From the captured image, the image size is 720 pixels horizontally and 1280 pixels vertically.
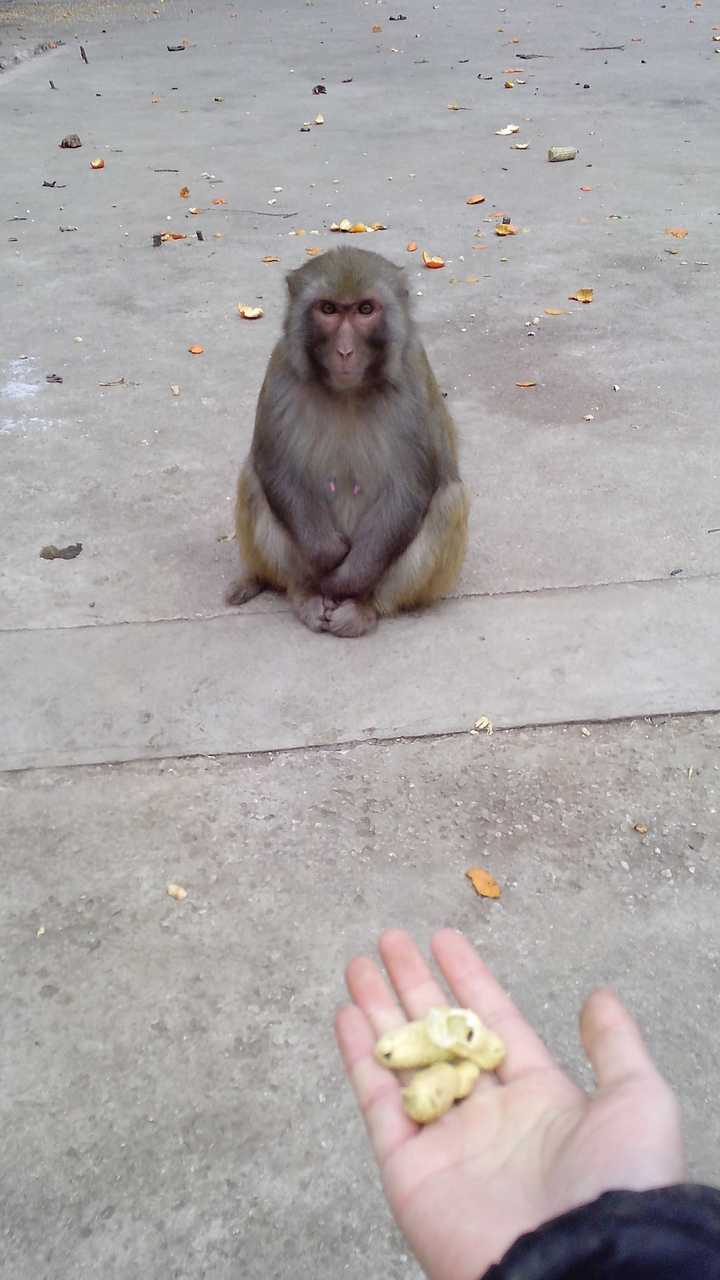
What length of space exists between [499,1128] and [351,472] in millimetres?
2136

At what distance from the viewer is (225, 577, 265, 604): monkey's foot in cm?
352

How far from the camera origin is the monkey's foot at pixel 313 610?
11.1ft

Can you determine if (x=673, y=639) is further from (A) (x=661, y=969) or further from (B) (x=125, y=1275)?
(B) (x=125, y=1275)

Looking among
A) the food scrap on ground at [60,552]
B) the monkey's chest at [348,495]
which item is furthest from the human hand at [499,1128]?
the food scrap on ground at [60,552]

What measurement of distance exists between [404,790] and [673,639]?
0.96m

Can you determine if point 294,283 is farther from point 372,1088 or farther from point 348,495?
point 372,1088

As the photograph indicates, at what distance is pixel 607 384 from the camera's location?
4.80 metres

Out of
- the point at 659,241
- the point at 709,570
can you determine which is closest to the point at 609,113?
the point at 659,241

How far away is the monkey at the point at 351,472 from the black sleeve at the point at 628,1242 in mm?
2282

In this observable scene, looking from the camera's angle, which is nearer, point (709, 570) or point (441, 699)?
point (441, 699)

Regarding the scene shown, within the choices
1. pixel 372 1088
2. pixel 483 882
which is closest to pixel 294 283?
pixel 483 882

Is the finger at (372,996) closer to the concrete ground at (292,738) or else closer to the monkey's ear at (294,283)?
the concrete ground at (292,738)

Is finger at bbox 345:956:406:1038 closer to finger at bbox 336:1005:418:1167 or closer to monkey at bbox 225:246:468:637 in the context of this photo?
finger at bbox 336:1005:418:1167

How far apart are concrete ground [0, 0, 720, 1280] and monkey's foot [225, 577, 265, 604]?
1.9 inches
